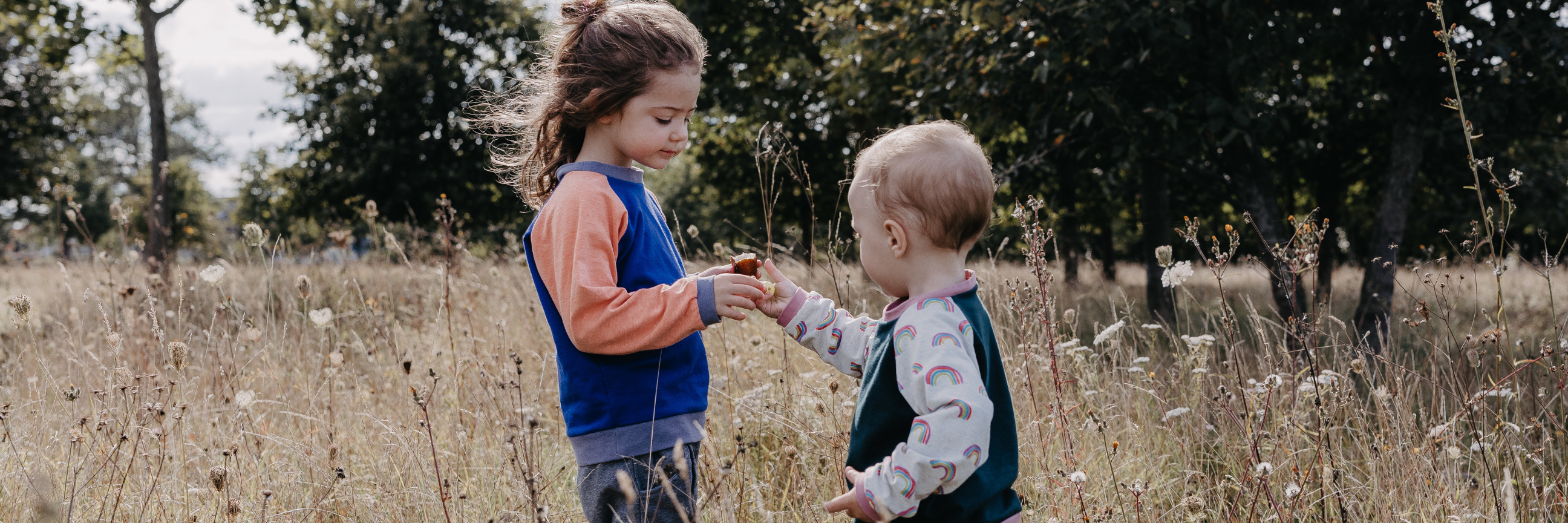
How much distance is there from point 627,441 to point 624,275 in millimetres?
345

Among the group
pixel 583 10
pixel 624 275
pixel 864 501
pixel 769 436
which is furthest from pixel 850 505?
pixel 769 436

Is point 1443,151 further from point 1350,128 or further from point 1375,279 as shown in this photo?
point 1375,279

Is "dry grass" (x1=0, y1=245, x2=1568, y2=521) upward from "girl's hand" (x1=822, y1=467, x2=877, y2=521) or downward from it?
downward

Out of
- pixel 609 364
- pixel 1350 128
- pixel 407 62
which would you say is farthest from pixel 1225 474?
pixel 407 62

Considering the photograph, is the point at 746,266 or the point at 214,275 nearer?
the point at 746,266

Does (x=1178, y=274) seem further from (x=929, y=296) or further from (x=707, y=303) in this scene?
(x=707, y=303)

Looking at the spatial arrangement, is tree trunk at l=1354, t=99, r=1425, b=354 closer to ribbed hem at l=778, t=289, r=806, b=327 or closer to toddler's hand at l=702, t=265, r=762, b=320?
ribbed hem at l=778, t=289, r=806, b=327

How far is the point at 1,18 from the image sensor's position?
8.02m

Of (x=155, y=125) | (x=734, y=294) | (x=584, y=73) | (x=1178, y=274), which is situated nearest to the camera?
(x=734, y=294)

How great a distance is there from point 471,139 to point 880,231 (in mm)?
18496

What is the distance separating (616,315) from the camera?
61.7 inches

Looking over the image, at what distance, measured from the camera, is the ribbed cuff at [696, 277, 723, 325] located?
1554 mm

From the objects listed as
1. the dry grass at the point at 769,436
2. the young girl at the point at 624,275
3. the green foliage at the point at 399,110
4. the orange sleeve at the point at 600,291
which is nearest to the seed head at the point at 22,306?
the dry grass at the point at 769,436

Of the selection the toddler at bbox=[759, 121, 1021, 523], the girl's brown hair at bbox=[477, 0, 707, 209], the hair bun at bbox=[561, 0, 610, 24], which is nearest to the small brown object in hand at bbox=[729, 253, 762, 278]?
the toddler at bbox=[759, 121, 1021, 523]
